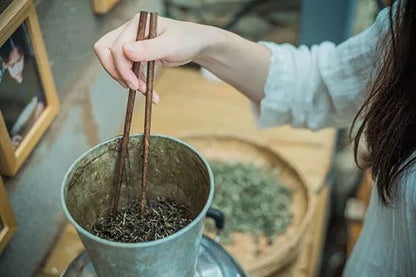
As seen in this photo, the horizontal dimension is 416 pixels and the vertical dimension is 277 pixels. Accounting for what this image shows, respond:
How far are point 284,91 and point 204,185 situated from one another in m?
0.35

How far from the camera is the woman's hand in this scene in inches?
22.6

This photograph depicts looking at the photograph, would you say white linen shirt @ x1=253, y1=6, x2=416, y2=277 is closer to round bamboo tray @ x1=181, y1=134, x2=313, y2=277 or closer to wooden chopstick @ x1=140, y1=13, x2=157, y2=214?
round bamboo tray @ x1=181, y1=134, x2=313, y2=277

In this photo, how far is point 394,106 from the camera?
671mm

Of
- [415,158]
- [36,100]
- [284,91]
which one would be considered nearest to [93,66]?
[36,100]

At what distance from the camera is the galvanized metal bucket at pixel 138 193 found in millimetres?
504

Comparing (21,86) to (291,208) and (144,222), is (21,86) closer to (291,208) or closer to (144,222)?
(144,222)

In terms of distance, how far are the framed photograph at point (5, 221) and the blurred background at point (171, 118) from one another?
3cm

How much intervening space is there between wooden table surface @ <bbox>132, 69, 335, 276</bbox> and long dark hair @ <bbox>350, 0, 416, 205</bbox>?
0.42 meters

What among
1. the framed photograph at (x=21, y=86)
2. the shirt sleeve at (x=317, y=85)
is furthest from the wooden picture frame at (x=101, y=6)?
the shirt sleeve at (x=317, y=85)

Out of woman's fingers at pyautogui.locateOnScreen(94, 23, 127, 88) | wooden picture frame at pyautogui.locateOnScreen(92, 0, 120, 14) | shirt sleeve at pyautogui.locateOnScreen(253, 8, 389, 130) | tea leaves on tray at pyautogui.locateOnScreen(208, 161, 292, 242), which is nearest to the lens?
woman's fingers at pyautogui.locateOnScreen(94, 23, 127, 88)

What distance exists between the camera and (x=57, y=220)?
0.98m

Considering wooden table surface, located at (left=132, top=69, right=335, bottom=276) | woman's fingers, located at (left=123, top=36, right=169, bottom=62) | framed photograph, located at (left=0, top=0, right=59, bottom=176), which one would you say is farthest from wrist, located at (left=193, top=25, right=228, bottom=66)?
wooden table surface, located at (left=132, top=69, right=335, bottom=276)

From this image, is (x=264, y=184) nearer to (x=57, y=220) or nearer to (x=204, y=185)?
(x=57, y=220)

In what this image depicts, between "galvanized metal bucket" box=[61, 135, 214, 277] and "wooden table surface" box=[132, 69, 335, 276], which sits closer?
"galvanized metal bucket" box=[61, 135, 214, 277]
